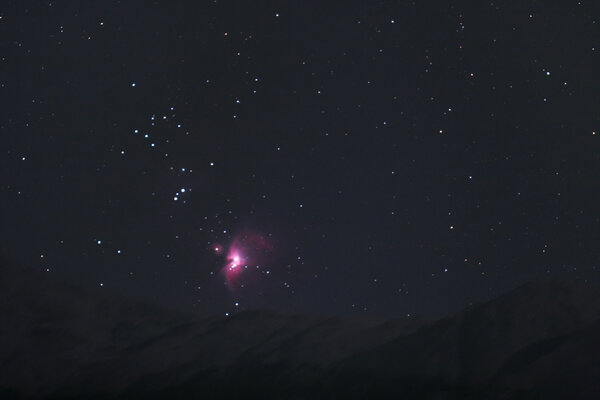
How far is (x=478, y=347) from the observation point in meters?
4.37

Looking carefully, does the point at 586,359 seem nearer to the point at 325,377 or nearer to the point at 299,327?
the point at 325,377

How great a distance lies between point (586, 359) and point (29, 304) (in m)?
6.71

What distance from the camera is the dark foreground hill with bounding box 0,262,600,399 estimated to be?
13.3 feet

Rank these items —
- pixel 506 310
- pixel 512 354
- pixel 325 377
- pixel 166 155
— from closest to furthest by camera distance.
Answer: pixel 512 354 → pixel 506 310 → pixel 325 377 → pixel 166 155

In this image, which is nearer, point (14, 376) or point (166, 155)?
point (14, 376)

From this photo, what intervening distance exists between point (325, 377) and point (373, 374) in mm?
452

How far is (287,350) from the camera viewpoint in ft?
18.3

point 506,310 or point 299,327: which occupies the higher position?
point 299,327

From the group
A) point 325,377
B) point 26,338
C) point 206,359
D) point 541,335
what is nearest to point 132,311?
point 26,338

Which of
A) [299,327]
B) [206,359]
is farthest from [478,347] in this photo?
[206,359]

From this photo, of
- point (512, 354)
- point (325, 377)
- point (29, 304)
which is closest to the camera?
point (512, 354)

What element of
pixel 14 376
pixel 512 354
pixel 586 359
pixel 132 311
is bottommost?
pixel 586 359

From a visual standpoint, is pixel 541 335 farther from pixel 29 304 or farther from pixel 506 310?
pixel 29 304

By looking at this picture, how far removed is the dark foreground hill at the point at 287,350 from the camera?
4.07 meters
